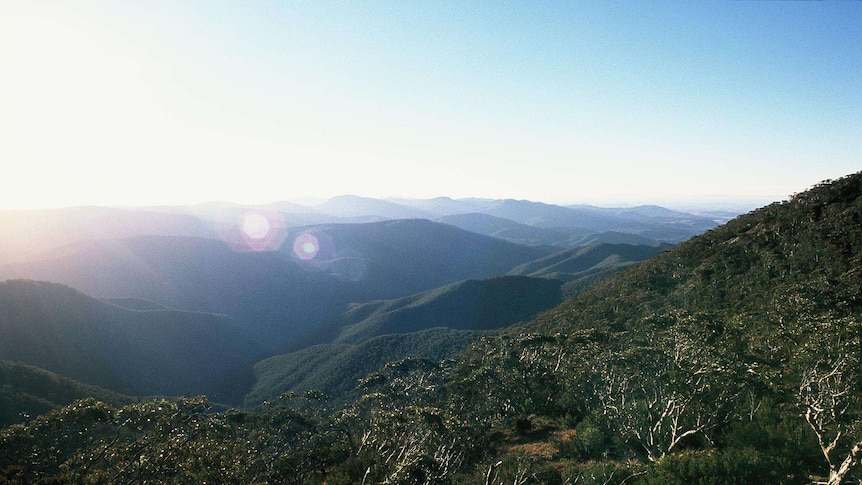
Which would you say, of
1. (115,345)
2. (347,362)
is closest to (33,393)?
(347,362)

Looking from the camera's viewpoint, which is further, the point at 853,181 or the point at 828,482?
the point at 853,181

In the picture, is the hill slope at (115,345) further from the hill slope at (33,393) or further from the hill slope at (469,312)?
the hill slope at (469,312)

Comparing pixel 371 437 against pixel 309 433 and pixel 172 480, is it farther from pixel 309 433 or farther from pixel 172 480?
pixel 172 480

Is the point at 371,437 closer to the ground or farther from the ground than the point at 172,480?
closer to the ground

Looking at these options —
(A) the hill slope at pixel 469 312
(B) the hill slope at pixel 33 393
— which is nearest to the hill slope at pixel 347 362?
(A) the hill slope at pixel 469 312

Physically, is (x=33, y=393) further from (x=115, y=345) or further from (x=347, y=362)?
(x=115, y=345)

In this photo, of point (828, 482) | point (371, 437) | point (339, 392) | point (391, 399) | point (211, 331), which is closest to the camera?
point (828, 482)

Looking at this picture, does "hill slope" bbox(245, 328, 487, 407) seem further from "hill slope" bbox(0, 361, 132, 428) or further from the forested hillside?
the forested hillside

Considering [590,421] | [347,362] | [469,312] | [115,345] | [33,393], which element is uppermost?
[590,421]

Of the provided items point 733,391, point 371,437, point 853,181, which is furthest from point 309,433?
point 853,181
